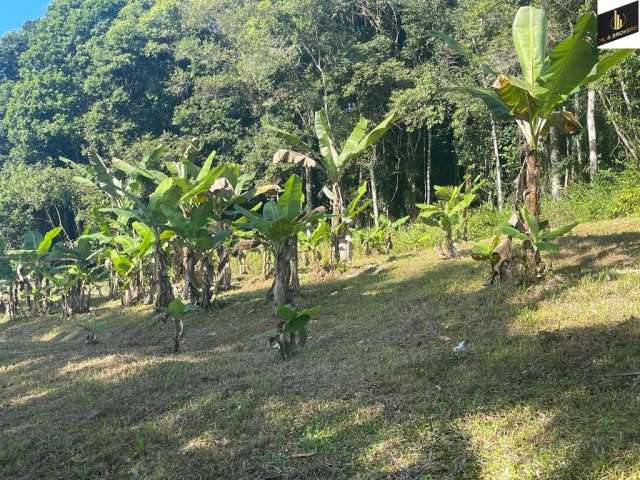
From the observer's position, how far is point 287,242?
733cm

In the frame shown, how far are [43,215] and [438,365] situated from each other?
93.5 feet

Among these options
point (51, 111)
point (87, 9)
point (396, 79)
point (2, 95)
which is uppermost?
point (87, 9)

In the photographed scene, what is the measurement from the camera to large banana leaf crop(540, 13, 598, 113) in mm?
4496

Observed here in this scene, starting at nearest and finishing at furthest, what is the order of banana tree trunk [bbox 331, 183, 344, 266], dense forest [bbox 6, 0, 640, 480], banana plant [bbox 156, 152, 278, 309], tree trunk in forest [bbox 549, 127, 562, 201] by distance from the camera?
dense forest [bbox 6, 0, 640, 480]
banana plant [bbox 156, 152, 278, 309]
banana tree trunk [bbox 331, 183, 344, 266]
tree trunk in forest [bbox 549, 127, 562, 201]

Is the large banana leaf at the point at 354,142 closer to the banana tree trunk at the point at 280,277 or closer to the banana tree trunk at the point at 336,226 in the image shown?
the banana tree trunk at the point at 336,226

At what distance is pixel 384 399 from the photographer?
11.3 feet

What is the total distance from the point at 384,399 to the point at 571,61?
345cm

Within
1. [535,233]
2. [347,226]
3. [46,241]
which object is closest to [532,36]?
[535,233]

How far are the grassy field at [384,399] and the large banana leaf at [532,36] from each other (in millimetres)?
2240

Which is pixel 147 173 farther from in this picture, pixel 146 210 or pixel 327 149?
pixel 327 149

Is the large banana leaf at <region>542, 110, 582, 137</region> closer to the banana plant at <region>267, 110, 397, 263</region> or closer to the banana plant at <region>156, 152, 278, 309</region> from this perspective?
the banana plant at <region>267, 110, 397, 263</region>

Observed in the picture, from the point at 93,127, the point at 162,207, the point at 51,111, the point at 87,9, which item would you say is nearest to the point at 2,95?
the point at 51,111

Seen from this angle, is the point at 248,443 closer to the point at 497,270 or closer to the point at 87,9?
the point at 497,270

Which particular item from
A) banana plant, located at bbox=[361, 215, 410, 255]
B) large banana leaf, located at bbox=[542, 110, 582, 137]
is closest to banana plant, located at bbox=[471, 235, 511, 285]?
large banana leaf, located at bbox=[542, 110, 582, 137]
